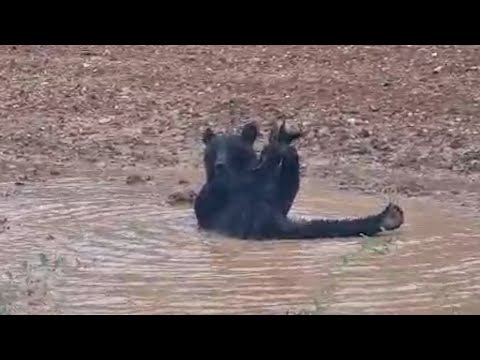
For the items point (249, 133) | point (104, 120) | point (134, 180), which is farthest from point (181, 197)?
point (104, 120)

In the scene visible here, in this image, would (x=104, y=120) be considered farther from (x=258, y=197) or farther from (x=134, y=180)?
(x=258, y=197)

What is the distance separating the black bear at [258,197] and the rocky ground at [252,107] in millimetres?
1310

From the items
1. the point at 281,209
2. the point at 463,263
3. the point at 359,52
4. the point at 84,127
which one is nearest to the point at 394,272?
the point at 463,263

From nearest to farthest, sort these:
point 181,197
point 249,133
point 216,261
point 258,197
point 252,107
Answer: point 216,261
point 258,197
point 249,133
point 181,197
point 252,107

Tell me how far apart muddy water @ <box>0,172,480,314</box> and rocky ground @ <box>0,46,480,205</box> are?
0.91 m

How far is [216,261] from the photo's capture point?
6.16m

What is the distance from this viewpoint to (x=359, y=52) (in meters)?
11.7

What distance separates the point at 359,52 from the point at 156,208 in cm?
478

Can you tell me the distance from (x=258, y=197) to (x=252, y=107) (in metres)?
3.35

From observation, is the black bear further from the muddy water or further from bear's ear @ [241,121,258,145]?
the muddy water

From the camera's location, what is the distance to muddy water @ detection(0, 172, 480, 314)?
5.36m

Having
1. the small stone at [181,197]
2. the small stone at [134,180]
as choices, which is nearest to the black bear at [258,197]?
the small stone at [181,197]

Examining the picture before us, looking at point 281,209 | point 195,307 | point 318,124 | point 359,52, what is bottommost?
point 195,307

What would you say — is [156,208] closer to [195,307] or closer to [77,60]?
[195,307]
